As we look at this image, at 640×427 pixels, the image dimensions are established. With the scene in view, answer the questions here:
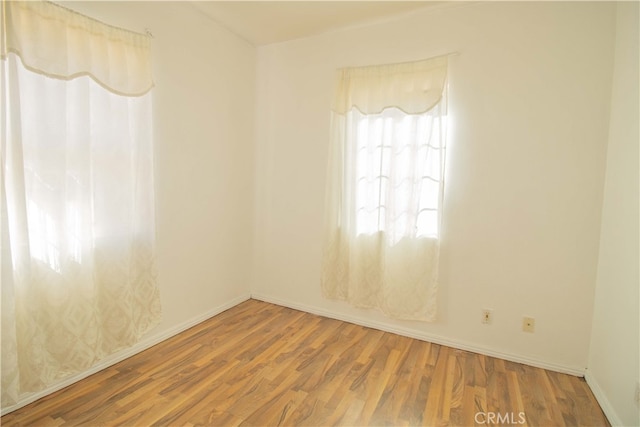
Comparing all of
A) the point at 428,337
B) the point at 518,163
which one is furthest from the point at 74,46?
the point at 428,337

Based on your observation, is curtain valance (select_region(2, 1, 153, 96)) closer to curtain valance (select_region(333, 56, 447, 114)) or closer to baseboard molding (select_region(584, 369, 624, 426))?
curtain valance (select_region(333, 56, 447, 114))

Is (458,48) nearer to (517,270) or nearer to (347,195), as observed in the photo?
(347,195)

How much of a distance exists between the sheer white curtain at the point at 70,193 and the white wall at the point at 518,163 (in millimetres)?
1817

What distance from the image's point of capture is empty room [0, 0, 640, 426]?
1.78 metres

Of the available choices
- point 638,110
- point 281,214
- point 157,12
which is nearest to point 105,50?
point 157,12

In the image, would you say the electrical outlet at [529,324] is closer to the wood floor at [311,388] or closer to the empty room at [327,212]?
the empty room at [327,212]

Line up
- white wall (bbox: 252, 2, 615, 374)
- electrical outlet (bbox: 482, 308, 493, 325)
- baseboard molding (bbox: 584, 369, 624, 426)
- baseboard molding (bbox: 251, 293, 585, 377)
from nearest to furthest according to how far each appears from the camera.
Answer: baseboard molding (bbox: 584, 369, 624, 426) < white wall (bbox: 252, 2, 615, 374) < baseboard molding (bbox: 251, 293, 585, 377) < electrical outlet (bbox: 482, 308, 493, 325)

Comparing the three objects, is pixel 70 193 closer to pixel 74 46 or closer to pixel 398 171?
pixel 74 46

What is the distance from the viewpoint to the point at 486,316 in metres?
2.49

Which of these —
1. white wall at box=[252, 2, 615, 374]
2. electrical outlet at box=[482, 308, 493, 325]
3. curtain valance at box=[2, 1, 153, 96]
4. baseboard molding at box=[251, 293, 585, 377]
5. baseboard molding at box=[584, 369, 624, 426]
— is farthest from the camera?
electrical outlet at box=[482, 308, 493, 325]

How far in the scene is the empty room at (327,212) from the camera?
5.83 feet

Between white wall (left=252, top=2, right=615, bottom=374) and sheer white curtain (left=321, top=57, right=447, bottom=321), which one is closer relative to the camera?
white wall (left=252, top=2, right=615, bottom=374)

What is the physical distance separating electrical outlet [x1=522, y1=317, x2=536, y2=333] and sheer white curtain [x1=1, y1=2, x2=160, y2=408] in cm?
271

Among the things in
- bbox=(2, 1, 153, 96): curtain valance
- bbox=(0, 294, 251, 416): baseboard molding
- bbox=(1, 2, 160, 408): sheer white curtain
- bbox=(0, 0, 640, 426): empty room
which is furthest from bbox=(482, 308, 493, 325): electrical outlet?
bbox=(2, 1, 153, 96): curtain valance
